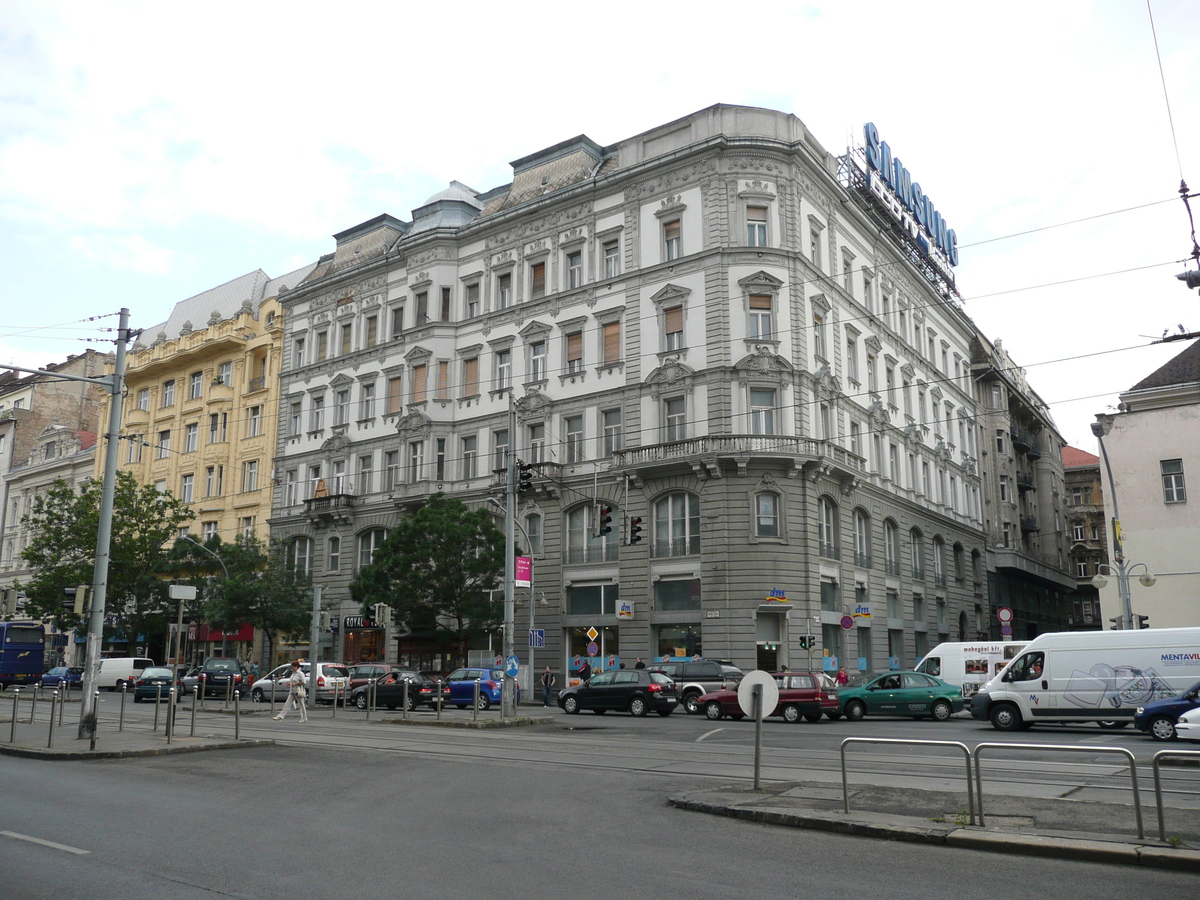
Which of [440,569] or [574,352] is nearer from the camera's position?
[440,569]

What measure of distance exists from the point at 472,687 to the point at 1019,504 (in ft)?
160

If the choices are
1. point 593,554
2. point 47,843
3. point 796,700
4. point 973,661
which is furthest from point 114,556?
point 47,843

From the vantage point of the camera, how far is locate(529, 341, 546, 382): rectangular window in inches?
1788

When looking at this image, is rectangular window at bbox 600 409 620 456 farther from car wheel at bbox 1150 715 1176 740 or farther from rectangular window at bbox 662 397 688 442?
car wheel at bbox 1150 715 1176 740

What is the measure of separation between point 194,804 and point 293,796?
1.19 m

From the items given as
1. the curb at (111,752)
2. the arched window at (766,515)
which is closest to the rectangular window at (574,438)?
the arched window at (766,515)

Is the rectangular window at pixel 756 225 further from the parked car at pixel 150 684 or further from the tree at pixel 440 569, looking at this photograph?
the parked car at pixel 150 684

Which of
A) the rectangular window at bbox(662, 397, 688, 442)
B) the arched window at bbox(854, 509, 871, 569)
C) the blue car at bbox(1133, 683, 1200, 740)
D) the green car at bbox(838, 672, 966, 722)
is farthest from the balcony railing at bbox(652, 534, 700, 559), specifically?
the blue car at bbox(1133, 683, 1200, 740)

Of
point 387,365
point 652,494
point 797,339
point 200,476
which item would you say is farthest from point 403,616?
point 200,476

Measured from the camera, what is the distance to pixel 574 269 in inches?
1781

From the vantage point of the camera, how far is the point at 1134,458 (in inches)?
1608

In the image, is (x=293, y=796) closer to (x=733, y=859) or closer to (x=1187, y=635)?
(x=733, y=859)

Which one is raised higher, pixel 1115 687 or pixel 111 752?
pixel 1115 687

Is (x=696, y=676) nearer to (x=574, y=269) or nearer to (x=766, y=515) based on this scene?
(x=766, y=515)
